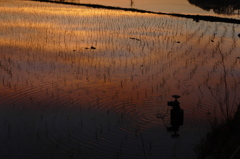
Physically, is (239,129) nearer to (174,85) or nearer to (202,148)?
(202,148)

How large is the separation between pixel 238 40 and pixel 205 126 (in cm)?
880

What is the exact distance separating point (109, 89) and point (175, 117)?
7.53ft

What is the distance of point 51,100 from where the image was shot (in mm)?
6191

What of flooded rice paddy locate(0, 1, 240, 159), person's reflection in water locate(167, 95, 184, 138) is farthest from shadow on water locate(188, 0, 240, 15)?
person's reflection in water locate(167, 95, 184, 138)

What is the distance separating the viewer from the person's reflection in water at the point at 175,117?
16.1 ft

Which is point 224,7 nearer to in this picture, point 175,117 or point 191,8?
point 191,8

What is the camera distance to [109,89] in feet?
22.7

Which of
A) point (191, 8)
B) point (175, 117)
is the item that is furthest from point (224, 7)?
point (175, 117)

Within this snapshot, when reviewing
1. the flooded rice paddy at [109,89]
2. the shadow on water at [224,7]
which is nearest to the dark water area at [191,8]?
the shadow on water at [224,7]

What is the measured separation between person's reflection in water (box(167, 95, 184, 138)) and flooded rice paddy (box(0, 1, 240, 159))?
57 mm

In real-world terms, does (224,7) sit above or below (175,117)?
above

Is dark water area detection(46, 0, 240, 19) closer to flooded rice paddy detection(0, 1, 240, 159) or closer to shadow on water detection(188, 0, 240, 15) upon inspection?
shadow on water detection(188, 0, 240, 15)

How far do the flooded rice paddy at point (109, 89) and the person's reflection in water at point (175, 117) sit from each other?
6cm

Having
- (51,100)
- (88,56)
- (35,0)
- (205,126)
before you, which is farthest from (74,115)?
(35,0)
